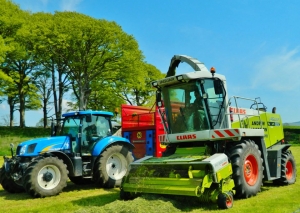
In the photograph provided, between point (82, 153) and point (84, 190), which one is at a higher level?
point (82, 153)

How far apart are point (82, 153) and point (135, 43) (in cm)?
2475

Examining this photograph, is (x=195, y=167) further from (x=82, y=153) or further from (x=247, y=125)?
(x=82, y=153)

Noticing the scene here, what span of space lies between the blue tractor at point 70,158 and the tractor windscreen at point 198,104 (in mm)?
2917

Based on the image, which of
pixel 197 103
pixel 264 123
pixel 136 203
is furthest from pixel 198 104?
pixel 264 123

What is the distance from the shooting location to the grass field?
6297 millimetres

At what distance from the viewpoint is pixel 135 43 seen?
3362 cm

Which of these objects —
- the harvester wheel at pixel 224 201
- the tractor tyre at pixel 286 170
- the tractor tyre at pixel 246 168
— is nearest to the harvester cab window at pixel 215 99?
the tractor tyre at pixel 246 168

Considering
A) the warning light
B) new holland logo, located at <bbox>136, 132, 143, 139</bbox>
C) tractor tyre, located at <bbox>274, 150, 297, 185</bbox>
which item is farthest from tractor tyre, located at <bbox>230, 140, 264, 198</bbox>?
new holland logo, located at <bbox>136, 132, 143, 139</bbox>

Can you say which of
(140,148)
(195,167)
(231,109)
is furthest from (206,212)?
(140,148)

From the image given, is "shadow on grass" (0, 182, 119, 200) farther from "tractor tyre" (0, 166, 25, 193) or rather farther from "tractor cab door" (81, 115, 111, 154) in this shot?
"tractor cab door" (81, 115, 111, 154)

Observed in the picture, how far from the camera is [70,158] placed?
9.84 m

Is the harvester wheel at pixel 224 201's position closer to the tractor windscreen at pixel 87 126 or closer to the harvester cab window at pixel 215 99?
the harvester cab window at pixel 215 99

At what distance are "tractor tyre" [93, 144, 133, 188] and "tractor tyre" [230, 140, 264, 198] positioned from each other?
12.1 ft

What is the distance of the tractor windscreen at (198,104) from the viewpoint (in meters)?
7.82
